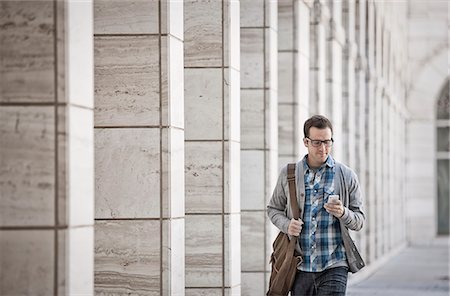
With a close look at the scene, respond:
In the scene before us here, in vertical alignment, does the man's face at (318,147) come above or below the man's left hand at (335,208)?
above

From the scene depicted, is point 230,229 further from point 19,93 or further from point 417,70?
point 417,70

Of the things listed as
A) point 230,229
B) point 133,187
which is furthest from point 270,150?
point 133,187


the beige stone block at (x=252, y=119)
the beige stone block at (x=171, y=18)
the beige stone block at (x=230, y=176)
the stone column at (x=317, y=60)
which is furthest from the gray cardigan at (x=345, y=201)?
the stone column at (x=317, y=60)

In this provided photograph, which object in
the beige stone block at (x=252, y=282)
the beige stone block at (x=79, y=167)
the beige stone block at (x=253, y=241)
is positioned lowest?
the beige stone block at (x=252, y=282)

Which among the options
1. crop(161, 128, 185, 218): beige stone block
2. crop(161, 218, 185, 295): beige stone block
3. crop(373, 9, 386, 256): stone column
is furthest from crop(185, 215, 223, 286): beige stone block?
crop(373, 9, 386, 256): stone column

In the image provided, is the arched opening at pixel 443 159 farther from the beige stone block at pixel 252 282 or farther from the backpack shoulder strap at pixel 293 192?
the backpack shoulder strap at pixel 293 192

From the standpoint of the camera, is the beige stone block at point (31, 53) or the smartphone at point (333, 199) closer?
the beige stone block at point (31, 53)

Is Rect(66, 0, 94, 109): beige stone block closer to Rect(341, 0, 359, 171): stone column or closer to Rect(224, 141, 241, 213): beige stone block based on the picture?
Rect(224, 141, 241, 213): beige stone block

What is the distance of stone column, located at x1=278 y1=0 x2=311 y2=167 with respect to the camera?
19500 millimetres

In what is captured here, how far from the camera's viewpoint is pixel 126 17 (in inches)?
473

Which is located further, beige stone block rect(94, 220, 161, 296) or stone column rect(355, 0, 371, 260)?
stone column rect(355, 0, 371, 260)

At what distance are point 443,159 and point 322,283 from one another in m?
40.9

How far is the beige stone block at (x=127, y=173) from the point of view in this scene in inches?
466

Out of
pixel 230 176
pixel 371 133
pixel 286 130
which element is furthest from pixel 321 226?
pixel 371 133
